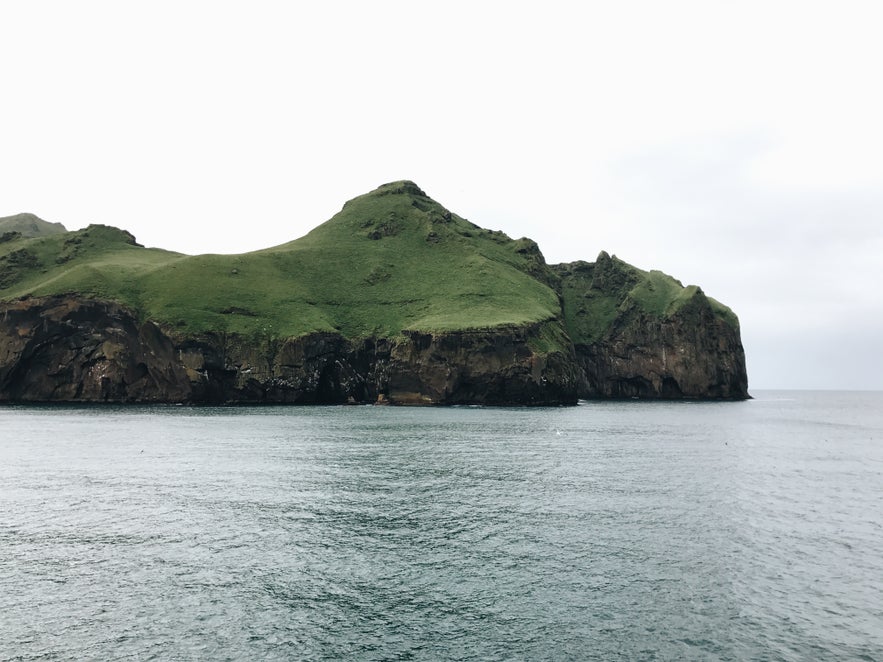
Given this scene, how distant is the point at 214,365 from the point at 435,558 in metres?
153

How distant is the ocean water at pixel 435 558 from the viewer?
21172mm

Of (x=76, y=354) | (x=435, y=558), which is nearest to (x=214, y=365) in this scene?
(x=76, y=354)

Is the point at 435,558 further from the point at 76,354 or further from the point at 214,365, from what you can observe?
the point at 76,354

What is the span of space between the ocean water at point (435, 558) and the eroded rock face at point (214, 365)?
106 meters

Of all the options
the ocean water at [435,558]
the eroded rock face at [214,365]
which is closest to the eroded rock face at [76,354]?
the eroded rock face at [214,365]

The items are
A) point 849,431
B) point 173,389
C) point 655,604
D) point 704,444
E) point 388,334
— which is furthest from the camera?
point 388,334

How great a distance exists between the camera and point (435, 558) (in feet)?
98.0

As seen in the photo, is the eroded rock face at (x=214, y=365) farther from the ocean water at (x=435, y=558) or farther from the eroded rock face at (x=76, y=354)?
the ocean water at (x=435, y=558)

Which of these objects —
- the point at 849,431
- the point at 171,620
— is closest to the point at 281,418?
the point at 171,620

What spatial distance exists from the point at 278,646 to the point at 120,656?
210 inches

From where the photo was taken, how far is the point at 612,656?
2009 cm

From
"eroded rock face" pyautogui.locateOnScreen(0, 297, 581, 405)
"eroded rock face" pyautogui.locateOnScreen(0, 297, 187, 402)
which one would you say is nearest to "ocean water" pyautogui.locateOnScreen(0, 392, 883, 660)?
"eroded rock face" pyautogui.locateOnScreen(0, 297, 581, 405)

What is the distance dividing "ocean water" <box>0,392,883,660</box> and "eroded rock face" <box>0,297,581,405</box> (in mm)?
106199

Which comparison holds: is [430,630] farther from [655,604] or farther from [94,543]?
[94,543]
